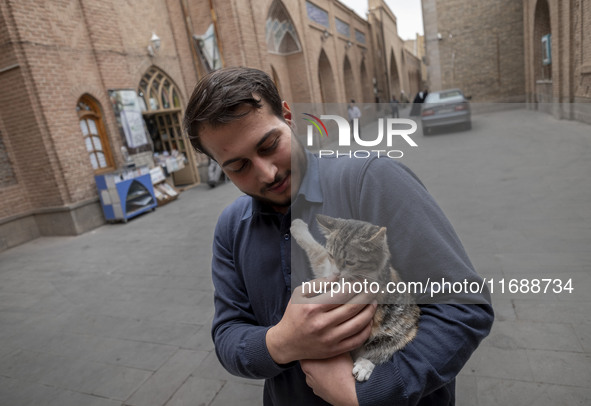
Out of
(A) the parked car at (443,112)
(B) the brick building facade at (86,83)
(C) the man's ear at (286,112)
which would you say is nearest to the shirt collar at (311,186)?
(C) the man's ear at (286,112)

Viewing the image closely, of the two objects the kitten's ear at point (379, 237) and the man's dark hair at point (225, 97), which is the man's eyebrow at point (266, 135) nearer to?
the man's dark hair at point (225, 97)

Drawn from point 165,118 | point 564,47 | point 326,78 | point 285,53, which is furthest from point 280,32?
point 564,47

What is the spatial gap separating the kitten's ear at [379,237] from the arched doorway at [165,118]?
11.4m

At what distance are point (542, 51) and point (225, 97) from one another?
19.5 meters

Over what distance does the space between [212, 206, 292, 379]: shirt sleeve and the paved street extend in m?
0.70

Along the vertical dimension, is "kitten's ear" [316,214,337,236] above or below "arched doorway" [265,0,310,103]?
below

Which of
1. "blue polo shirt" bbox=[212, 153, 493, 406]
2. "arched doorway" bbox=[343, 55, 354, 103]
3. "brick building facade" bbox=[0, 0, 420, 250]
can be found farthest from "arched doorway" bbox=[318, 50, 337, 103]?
"blue polo shirt" bbox=[212, 153, 493, 406]

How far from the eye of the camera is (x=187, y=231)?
7.72 metres

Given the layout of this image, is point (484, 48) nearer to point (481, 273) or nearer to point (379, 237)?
point (481, 273)

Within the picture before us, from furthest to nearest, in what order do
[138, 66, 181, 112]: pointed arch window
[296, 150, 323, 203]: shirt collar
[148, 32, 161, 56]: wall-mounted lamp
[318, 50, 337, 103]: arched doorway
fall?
[318, 50, 337, 103]: arched doorway, [138, 66, 181, 112]: pointed arch window, [148, 32, 161, 56]: wall-mounted lamp, [296, 150, 323, 203]: shirt collar

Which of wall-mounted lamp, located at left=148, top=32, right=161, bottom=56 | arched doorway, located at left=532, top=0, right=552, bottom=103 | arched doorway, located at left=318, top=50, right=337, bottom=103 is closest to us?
wall-mounted lamp, located at left=148, top=32, right=161, bottom=56

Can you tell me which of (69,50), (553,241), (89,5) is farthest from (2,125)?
(553,241)

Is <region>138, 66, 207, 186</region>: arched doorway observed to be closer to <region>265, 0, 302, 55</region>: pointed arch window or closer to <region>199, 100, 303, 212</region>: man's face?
<region>265, 0, 302, 55</region>: pointed arch window

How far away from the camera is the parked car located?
1.16 metres
